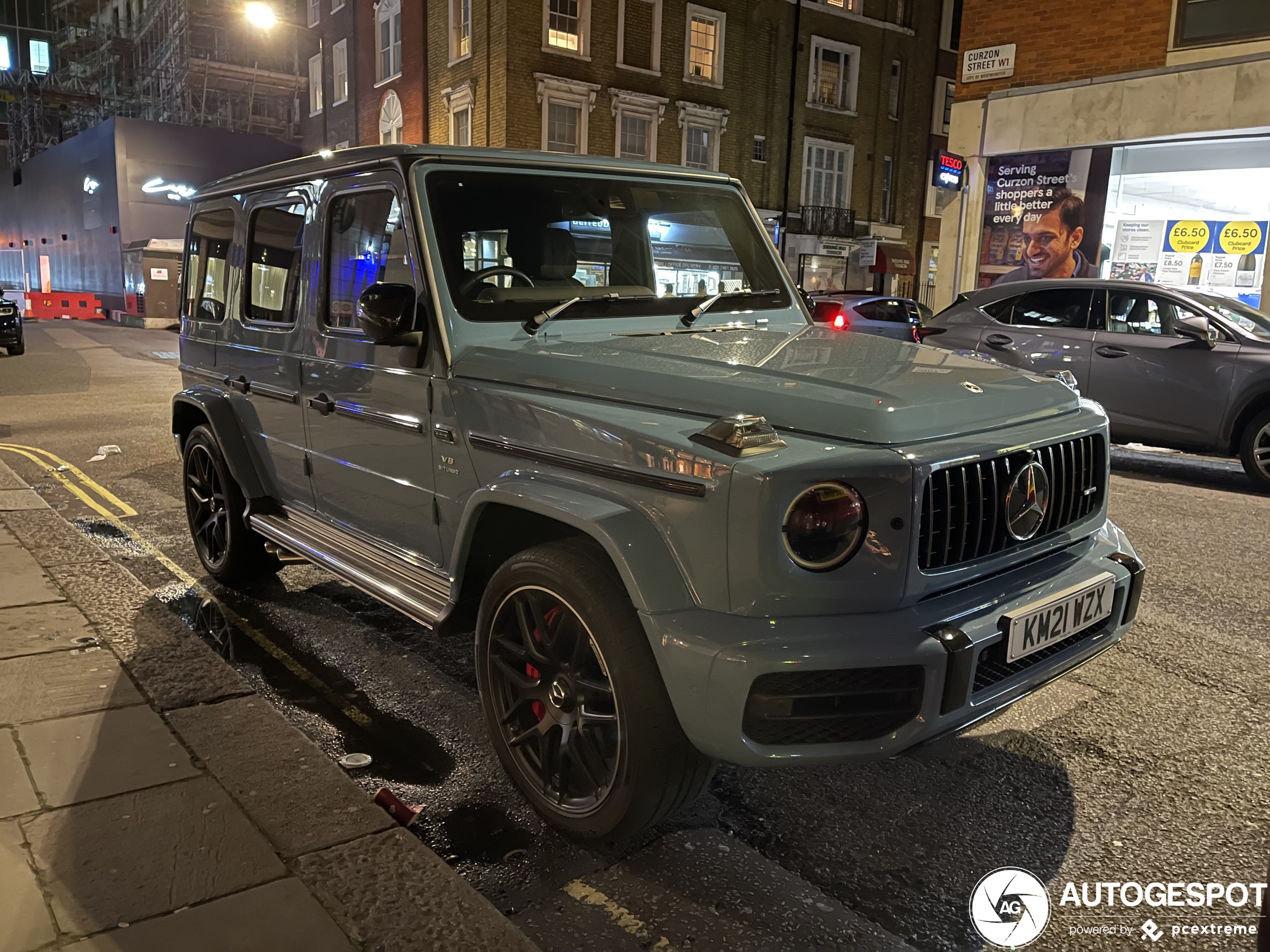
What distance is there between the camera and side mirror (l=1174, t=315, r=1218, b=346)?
840 cm

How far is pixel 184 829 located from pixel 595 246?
98.6 inches

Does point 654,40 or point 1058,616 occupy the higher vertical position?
point 654,40

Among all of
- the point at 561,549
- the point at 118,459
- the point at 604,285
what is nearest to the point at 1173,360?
the point at 604,285

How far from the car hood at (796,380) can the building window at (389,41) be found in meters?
30.9

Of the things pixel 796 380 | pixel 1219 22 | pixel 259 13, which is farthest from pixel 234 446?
pixel 259 13

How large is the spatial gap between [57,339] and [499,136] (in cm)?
1372

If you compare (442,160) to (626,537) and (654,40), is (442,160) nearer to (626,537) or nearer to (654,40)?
(626,537)

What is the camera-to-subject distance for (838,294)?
1691 centimetres

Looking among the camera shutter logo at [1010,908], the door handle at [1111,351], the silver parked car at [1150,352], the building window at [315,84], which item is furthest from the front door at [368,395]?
the building window at [315,84]

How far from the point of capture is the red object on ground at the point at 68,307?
40.4 meters

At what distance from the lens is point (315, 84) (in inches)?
1443

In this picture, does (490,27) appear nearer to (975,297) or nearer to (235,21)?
(235,21)

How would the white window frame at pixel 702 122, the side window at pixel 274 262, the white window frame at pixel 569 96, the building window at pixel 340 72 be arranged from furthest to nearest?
the building window at pixel 340 72, the white window frame at pixel 702 122, the white window frame at pixel 569 96, the side window at pixel 274 262

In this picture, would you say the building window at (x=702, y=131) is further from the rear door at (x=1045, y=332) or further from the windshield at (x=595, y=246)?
the windshield at (x=595, y=246)
